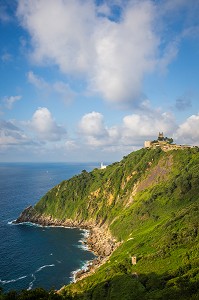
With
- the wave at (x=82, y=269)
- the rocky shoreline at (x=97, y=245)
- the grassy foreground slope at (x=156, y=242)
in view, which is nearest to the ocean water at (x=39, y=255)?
the wave at (x=82, y=269)

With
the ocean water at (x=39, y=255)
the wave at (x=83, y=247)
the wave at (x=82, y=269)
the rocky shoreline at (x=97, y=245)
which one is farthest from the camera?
the wave at (x=83, y=247)

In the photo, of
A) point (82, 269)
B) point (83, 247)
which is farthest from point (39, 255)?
point (82, 269)

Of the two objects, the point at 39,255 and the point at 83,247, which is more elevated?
the point at 83,247

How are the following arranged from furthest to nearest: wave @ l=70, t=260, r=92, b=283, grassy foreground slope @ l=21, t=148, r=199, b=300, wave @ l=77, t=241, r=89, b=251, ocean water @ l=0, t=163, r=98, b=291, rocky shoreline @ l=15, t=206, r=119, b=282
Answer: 1. wave @ l=77, t=241, r=89, b=251
2. rocky shoreline @ l=15, t=206, r=119, b=282
3. wave @ l=70, t=260, r=92, b=283
4. ocean water @ l=0, t=163, r=98, b=291
5. grassy foreground slope @ l=21, t=148, r=199, b=300

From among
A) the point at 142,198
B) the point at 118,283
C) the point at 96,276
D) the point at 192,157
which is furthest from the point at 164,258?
the point at 192,157

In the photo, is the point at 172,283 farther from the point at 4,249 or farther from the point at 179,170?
the point at 179,170

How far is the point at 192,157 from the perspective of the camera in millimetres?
194250

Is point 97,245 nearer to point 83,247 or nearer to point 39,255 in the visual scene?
point 83,247

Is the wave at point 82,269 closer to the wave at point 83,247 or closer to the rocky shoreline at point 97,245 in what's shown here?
the rocky shoreline at point 97,245

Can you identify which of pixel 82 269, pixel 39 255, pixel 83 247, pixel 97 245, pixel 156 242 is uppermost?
pixel 156 242

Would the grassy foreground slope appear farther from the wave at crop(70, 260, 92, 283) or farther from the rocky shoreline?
the wave at crop(70, 260, 92, 283)

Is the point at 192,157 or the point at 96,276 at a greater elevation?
the point at 192,157

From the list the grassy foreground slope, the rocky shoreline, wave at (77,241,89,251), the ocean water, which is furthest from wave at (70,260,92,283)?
wave at (77,241,89,251)

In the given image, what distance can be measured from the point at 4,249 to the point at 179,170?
116m
